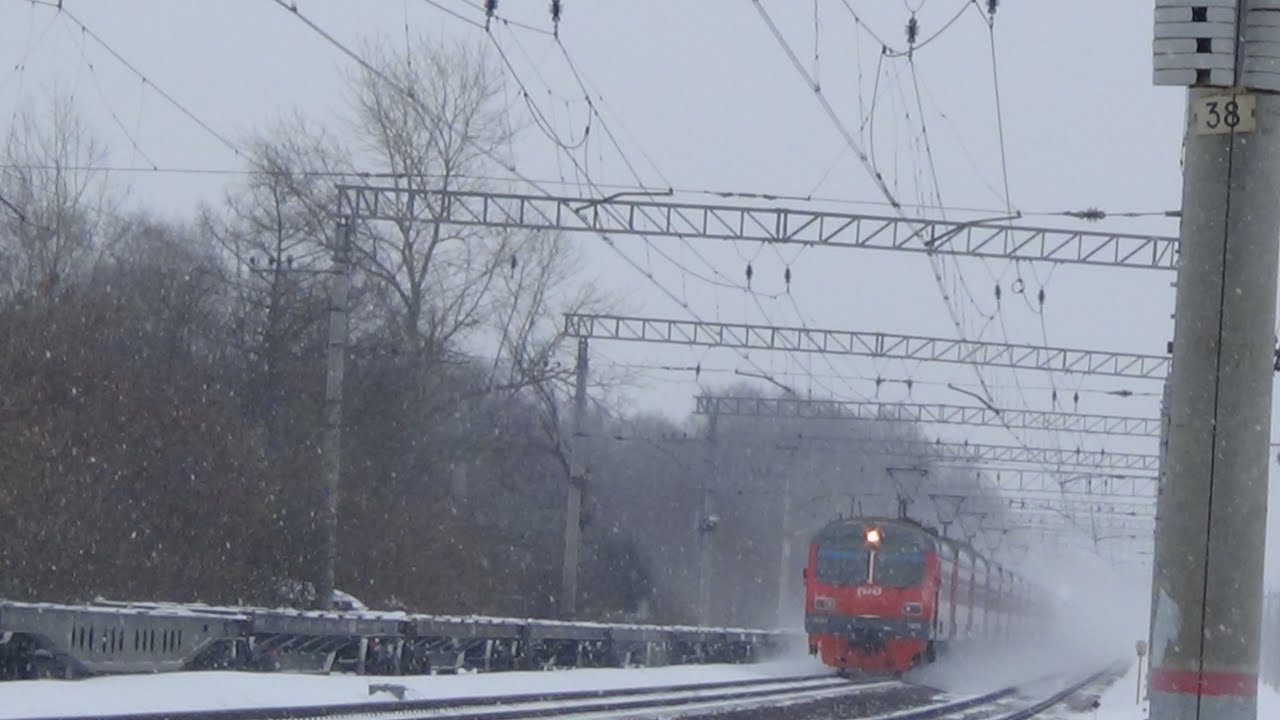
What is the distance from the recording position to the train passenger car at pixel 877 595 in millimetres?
34406

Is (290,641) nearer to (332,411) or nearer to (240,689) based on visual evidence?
(240,689)

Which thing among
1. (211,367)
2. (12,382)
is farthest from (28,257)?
(12,382)

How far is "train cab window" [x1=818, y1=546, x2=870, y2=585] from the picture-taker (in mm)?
35188

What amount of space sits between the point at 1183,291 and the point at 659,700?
53.9 ft

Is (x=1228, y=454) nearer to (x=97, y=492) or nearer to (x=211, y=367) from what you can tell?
(x=97, y=492)

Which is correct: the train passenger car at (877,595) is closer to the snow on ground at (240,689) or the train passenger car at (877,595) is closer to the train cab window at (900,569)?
the train cab window at (900,569)

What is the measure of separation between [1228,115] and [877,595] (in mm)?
28087

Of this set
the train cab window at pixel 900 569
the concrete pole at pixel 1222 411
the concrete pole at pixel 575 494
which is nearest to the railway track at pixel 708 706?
the train cab window at pixel 900 569

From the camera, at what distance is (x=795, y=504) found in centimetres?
6588

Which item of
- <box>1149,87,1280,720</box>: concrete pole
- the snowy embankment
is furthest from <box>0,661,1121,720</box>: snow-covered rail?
<box>1149,87,1280,720</box>: concrete pole

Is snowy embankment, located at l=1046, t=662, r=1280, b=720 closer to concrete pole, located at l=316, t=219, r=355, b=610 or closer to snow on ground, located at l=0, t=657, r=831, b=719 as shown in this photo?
snow on ground, located at l=0, t=657, r=831, b=719

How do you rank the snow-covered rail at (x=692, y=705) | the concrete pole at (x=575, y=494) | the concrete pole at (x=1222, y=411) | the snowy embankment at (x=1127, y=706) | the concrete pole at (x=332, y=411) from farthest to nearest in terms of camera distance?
the concrete pole at (x=575, y=494) < the snowy embankment at (x=1127, y=706) < the concrete pole at (x=332, y=411) < the snow-covered rail at (x=692, y=705) < the concrete pole at (x=1222, y=411)

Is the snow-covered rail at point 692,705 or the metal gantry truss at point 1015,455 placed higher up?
the metal gantry truss at point 1015,455

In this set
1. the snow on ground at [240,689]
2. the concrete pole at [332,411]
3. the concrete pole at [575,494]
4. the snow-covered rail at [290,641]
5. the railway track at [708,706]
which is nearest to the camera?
the snow on ground at [240,689]
